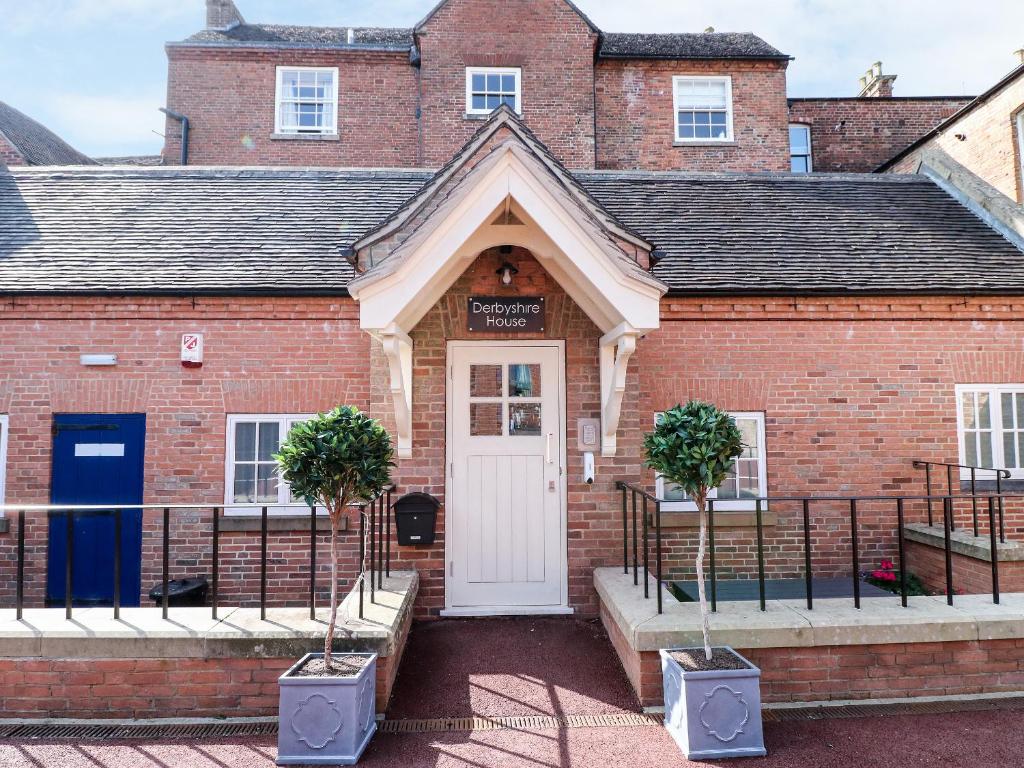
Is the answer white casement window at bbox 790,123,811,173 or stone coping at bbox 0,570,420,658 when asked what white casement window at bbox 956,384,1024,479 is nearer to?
stone coping at bbox 0,570,420,658

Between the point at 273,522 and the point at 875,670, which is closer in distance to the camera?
the point at 875,670

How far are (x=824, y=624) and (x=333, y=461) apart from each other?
12.0 ft

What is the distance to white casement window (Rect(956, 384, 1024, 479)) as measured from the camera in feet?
24.0

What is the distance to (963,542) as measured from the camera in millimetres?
6246

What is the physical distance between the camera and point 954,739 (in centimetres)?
405

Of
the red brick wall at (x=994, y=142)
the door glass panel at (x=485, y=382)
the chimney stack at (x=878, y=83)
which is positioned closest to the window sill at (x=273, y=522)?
the door glass panel at (x=485, y=382)

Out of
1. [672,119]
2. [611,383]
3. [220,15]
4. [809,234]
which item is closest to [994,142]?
[809,234]

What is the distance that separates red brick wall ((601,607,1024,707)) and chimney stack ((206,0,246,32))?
62.4 feet

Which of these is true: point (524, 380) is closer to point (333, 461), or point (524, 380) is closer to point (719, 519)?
point (719, 519)

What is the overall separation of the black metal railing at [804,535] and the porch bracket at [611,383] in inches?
18.8

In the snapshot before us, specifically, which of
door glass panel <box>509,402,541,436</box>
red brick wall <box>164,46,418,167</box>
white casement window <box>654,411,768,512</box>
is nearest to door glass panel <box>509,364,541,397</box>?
door glass panel <box>509,402,541,436</box>

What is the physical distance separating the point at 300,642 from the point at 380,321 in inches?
97.3

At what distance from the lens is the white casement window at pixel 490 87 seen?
15.0 metres

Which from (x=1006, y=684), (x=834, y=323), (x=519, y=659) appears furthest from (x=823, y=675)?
(x=834, y=323)
